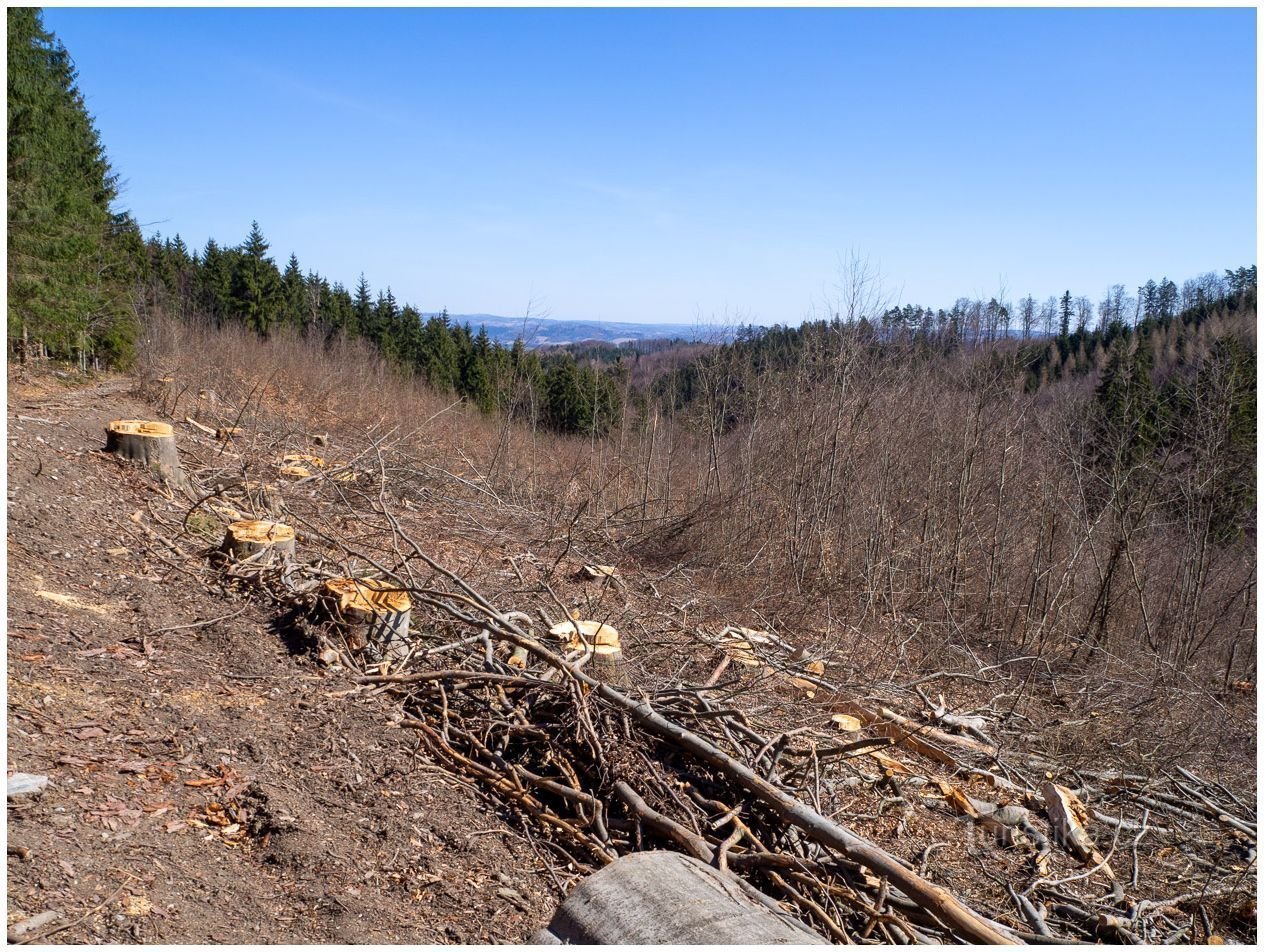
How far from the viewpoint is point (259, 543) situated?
5598 mm

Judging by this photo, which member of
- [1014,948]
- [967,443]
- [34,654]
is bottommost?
[1014,948]

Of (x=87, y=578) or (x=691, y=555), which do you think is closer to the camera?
(x=87, y=578)

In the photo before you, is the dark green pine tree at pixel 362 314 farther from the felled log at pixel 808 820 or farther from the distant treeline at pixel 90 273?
the felled log at pixel 808 820

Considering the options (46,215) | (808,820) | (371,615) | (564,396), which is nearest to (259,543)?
(371,615)

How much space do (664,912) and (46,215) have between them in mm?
16851

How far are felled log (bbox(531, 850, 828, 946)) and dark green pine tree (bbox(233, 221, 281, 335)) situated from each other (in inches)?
1517

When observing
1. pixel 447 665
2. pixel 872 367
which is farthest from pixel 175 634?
pixel 872 367

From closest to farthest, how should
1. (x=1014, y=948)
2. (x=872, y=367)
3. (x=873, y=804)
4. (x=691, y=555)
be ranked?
(x=1014, y=948), (x=873, y=804), (x=691, y=555), (x=872, y=367)

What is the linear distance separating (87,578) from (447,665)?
230 cm

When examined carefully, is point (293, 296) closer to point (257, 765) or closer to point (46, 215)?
point (46, 215)

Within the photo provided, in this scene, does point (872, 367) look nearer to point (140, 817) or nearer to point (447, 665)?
point (447, 665)

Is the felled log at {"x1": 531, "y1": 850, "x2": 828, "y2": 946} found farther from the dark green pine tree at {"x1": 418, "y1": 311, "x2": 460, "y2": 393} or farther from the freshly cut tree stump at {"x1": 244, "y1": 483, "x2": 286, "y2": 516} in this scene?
the dark green pine tree at {"x1": 418, "y1": 311, "x2": 460, "y2": 393}

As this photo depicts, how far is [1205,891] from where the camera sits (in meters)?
4.59

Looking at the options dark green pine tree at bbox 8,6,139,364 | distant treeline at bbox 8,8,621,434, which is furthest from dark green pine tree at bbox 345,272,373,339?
dark green pine tree at bbox 8,6,139,364
